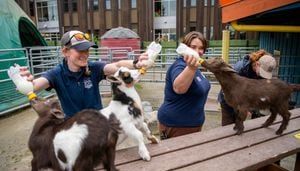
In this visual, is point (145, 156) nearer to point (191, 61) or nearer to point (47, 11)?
point (191, 61)

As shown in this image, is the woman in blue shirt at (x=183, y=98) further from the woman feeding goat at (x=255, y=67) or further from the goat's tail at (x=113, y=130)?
the goat's tail at (x=113, y=130)

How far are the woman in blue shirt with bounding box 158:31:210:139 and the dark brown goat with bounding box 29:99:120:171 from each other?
0.94 m

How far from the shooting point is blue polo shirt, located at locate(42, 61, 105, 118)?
87.1 inches

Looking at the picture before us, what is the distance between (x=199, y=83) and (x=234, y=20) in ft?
11.5

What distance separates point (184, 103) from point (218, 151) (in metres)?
0.56

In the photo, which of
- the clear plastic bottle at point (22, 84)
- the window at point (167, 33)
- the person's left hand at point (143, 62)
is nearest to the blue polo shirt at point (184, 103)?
the person's left hand at point (143, 62)

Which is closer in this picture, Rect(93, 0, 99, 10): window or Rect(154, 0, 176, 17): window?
Rect(154, 0, 176, 17): window

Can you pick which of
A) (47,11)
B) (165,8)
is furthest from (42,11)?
(165,8)

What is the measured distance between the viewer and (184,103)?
2.59 m

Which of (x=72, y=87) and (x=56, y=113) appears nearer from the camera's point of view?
(x=56, y=113)

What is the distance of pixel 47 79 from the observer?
7.18 ft

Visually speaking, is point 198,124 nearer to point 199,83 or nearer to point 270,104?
point 199,83

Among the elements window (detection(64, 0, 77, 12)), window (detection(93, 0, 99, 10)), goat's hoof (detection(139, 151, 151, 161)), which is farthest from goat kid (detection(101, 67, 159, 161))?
window (detection(64, 0, 77, 12))

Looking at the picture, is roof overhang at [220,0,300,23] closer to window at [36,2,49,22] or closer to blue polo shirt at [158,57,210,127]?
blue polo shirt at [158,57,210,127]
